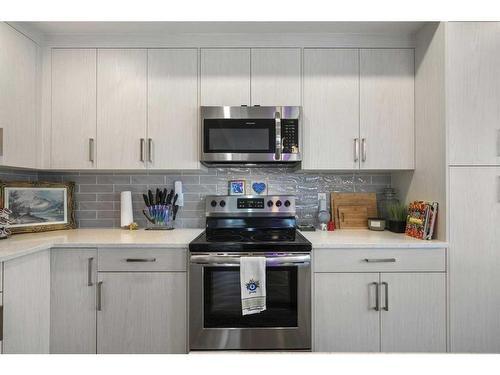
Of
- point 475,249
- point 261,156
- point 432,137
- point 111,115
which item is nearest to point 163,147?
point 111,115

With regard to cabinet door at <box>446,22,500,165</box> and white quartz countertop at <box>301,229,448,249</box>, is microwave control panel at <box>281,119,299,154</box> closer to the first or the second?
white quartz countertop at <box>301,229,448,249</box>

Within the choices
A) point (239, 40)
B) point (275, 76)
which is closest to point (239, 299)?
point (275, 76)

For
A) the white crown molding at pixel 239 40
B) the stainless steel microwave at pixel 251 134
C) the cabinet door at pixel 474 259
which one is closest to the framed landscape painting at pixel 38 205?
the white crown molding at pixel 239 40

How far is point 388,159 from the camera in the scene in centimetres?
232

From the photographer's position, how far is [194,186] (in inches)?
104

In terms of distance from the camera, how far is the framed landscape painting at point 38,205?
2238 mm

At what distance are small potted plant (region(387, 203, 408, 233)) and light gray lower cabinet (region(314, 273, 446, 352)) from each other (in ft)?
1.57

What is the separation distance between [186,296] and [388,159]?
1685mm

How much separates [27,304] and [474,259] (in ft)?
8.53

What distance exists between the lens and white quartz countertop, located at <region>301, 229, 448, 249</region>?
6.36ft

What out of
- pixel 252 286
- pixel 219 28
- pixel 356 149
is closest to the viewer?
pixel 252 286

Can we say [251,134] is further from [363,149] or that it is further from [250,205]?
[363,149]
